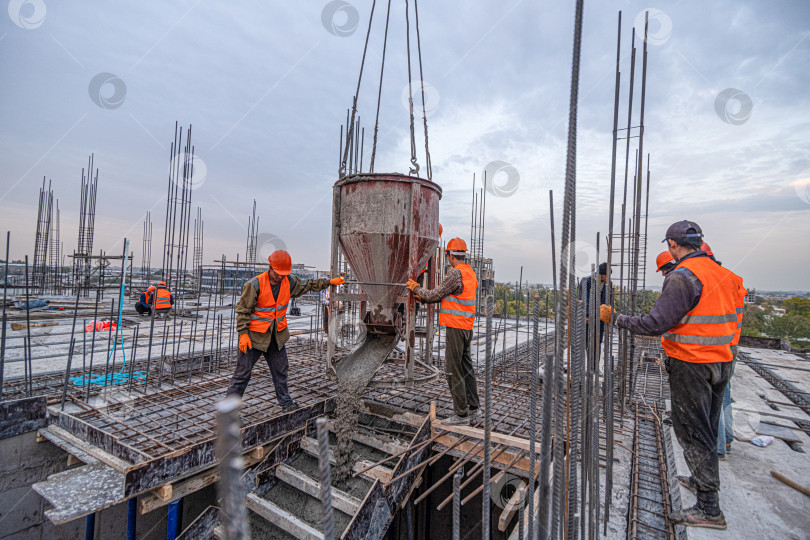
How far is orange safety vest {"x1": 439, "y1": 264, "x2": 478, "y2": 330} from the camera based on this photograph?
14.1ft

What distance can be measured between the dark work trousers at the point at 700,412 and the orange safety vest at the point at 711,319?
0.32 ft

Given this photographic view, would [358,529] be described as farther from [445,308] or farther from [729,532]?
[729,532]

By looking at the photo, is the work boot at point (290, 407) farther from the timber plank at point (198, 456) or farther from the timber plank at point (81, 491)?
the timber plank at point (81, 491)

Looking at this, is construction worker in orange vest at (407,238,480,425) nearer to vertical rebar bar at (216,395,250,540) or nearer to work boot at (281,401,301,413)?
work boot at (281,401,301,413)

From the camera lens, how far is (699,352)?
2.68 m

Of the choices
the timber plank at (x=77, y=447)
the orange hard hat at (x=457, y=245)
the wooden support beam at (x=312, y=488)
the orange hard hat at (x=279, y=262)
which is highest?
the orange hard hat at (x=457, y=245)

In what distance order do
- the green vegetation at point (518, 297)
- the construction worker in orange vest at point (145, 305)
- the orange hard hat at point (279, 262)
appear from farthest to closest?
the construction worker in orange vest at point (145, 305), the green vegetation at point (518, 297), the orange hard hat at point (279, 262)

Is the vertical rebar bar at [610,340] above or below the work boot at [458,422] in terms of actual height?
above

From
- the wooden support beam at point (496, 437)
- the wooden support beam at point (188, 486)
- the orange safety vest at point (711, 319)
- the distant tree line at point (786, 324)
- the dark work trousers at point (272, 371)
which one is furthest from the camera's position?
the distant tree line at point (786, 324)

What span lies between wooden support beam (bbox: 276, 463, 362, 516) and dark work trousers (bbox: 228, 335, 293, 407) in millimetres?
917

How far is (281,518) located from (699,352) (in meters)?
3.90

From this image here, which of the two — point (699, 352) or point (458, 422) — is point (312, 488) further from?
point (699, 352)

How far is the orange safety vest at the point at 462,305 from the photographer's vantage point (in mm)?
4305

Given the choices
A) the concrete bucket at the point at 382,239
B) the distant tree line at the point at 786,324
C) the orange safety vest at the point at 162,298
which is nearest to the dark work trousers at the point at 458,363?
the concrete bucket at the point at 382,239
